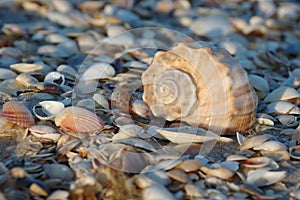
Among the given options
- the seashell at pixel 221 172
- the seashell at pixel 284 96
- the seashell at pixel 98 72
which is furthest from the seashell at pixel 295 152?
the seashell at pixel 98 72

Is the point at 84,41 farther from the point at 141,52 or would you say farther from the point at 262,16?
the point at 262,16

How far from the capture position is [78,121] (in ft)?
7.00

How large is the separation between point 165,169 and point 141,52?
1.24 m

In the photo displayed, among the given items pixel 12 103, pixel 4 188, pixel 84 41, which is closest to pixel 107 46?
pixel 84 41

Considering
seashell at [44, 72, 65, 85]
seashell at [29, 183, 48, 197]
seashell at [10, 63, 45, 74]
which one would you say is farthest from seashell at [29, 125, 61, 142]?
seashell at [10, 63, 45, 74]

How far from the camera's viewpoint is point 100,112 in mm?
2318

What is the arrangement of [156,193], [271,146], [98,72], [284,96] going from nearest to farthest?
[156,193], [271,146], [284,96], [98,72]

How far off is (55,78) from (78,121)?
1.70 ft

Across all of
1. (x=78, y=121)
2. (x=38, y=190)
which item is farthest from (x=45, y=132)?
(x=38, y=190)

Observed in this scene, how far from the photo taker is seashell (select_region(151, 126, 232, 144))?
208 centimetres

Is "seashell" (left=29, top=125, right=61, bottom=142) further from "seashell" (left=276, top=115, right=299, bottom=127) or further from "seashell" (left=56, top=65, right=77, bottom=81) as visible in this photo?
"seashell" (left=276, top=115, right=299, bottom=127)

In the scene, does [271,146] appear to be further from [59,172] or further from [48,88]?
[48,88]

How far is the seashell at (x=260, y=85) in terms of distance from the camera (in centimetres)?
256

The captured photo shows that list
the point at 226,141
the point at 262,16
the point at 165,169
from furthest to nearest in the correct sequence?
the point at 262,16
the point at 226,141
the point at 165,169
